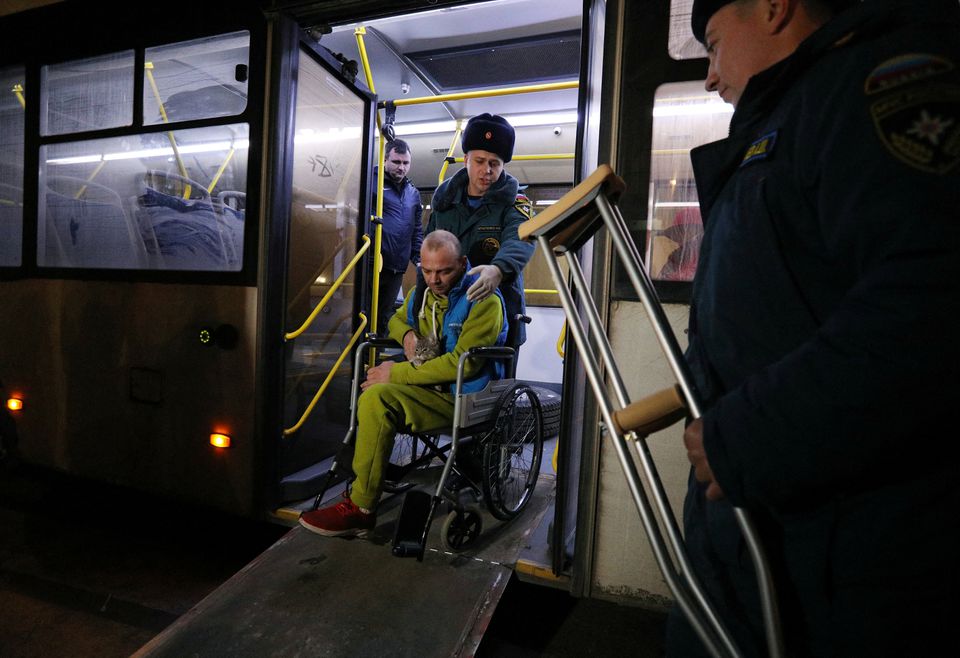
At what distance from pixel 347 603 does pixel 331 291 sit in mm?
1837

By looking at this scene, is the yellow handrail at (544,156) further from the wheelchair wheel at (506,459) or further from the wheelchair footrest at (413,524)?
the wheelchair footrest at (413,524)

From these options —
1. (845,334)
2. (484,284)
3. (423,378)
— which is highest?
(484,284)

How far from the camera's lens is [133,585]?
2490 millimetres

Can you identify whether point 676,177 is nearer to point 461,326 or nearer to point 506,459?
point 461,326

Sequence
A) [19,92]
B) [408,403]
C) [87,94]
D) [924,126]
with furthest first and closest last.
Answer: [19,92], [87,94], [408,403], [924,126]

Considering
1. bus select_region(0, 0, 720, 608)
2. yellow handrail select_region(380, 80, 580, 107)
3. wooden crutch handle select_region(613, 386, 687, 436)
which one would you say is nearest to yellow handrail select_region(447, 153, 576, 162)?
yellow handrail select_region(380, 80, 580, 107)

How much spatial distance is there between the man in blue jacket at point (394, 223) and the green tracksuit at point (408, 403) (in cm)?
179

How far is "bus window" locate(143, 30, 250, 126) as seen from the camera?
116 inches

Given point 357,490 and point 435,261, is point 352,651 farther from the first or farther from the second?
point 435,261

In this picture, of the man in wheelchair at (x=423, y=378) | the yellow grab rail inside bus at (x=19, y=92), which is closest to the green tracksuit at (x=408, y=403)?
the man in wheelchair at (x=423, y=378)

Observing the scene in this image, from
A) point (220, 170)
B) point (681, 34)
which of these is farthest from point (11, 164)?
point (681, 34)

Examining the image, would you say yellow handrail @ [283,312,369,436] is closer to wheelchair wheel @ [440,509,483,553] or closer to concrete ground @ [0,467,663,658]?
concrete ground @ [0,467,663,658]

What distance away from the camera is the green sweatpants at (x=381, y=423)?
2525 millimetres

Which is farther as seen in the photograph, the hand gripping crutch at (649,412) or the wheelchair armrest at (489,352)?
the wheelchair armrest at (489,352)
